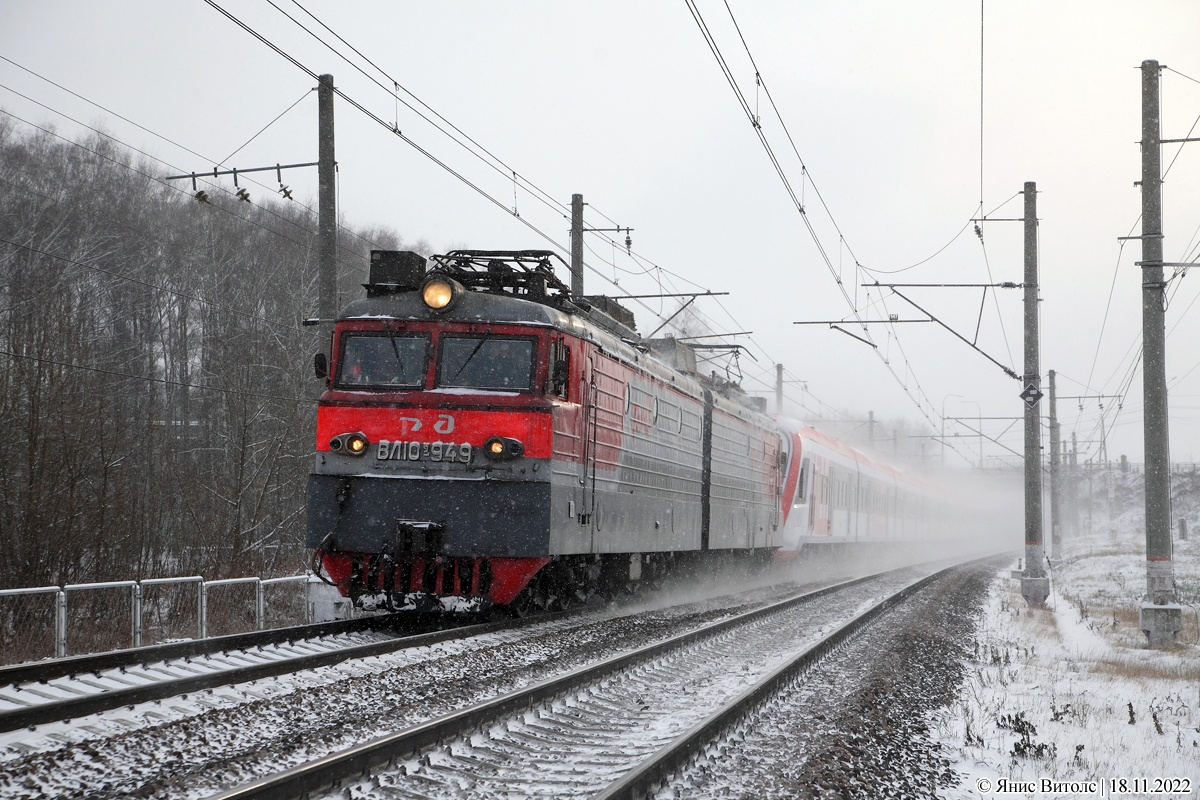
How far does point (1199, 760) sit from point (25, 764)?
20.7ft

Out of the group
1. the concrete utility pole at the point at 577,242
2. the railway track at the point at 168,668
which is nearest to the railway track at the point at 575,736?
the railway track at the point at 168,668

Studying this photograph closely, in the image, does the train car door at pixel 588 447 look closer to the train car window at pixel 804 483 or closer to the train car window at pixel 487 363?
the train car window at pixel 487 363

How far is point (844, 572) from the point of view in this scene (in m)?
31.9

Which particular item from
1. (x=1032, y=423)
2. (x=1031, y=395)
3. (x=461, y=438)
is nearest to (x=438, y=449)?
(x=461, y=438)

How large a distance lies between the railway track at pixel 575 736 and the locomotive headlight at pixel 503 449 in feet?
7.24

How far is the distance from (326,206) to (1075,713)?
993 centimetres

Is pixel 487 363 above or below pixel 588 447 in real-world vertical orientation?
above

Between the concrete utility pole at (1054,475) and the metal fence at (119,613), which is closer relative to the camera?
the metal fence at (119,613)

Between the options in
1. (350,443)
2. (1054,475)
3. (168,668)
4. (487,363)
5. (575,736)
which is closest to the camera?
(575,736)

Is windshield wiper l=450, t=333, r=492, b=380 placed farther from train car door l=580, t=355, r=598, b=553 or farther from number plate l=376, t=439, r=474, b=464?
train car door l=580, t=355, r=598, b=553

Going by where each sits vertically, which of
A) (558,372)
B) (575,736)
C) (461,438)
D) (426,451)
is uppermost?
(558,372)

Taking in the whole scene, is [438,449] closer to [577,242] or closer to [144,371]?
[577,242]

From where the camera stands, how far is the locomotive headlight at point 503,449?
10172 millimetres

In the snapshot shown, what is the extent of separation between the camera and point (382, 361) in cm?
1070
